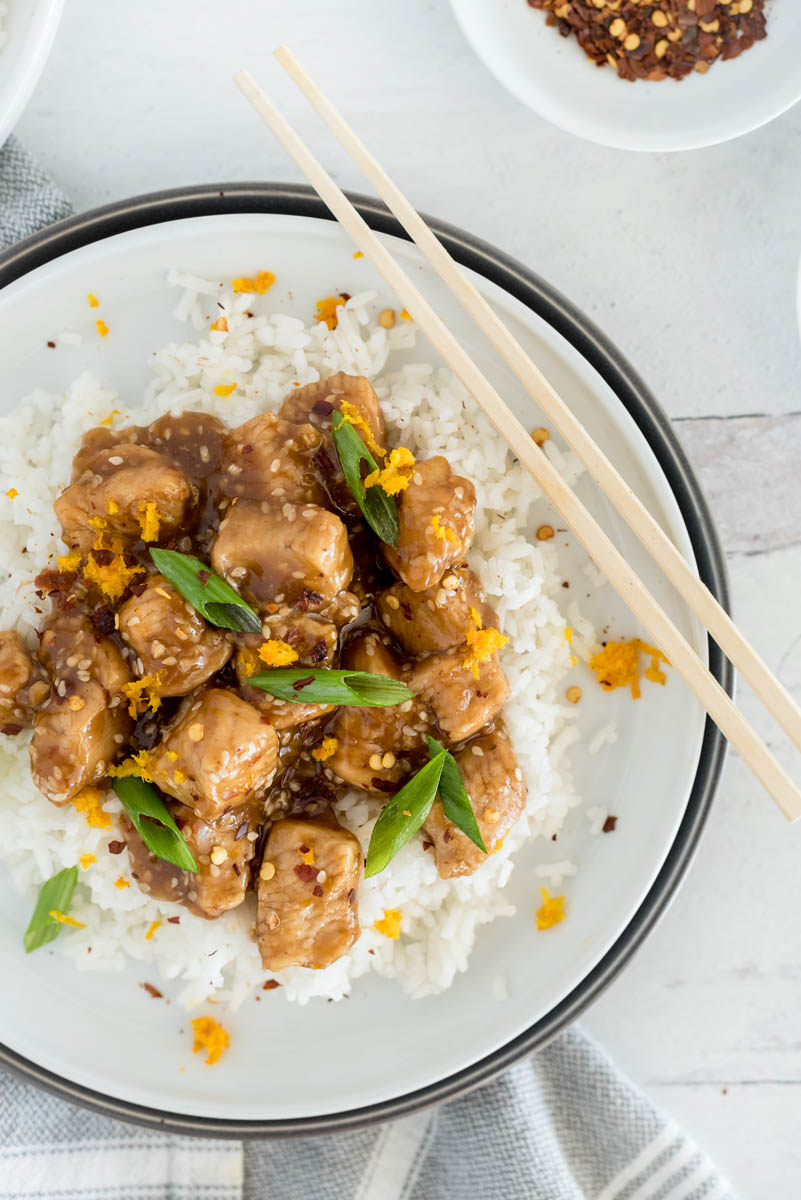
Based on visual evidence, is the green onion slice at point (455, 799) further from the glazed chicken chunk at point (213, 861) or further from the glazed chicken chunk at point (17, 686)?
the glazed chicken chunk at point (17, 686)

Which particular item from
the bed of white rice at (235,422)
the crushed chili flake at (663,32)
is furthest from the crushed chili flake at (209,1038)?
the crushed chili flake at (663,32)

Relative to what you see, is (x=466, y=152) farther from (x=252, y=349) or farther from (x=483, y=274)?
(x=252, y=349)

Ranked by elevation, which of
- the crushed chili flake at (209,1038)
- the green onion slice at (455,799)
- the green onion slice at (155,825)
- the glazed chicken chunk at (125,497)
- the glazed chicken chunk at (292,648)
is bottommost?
the crushed chili flake at (209,1038)

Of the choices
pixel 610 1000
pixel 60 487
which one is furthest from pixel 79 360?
pixel 610 1000

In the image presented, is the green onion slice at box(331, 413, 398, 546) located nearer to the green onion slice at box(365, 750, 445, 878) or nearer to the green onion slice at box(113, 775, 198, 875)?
the green onion slice at box(365, 750, 445, 878)

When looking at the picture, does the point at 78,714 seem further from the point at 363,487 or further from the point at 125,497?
the point at 363,487

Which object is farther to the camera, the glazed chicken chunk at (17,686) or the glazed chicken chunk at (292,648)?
the glazed chicken chunk at (17,686)

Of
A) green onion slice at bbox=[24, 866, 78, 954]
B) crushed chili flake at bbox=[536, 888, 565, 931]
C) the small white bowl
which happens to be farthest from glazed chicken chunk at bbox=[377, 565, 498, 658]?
the small white bowl
